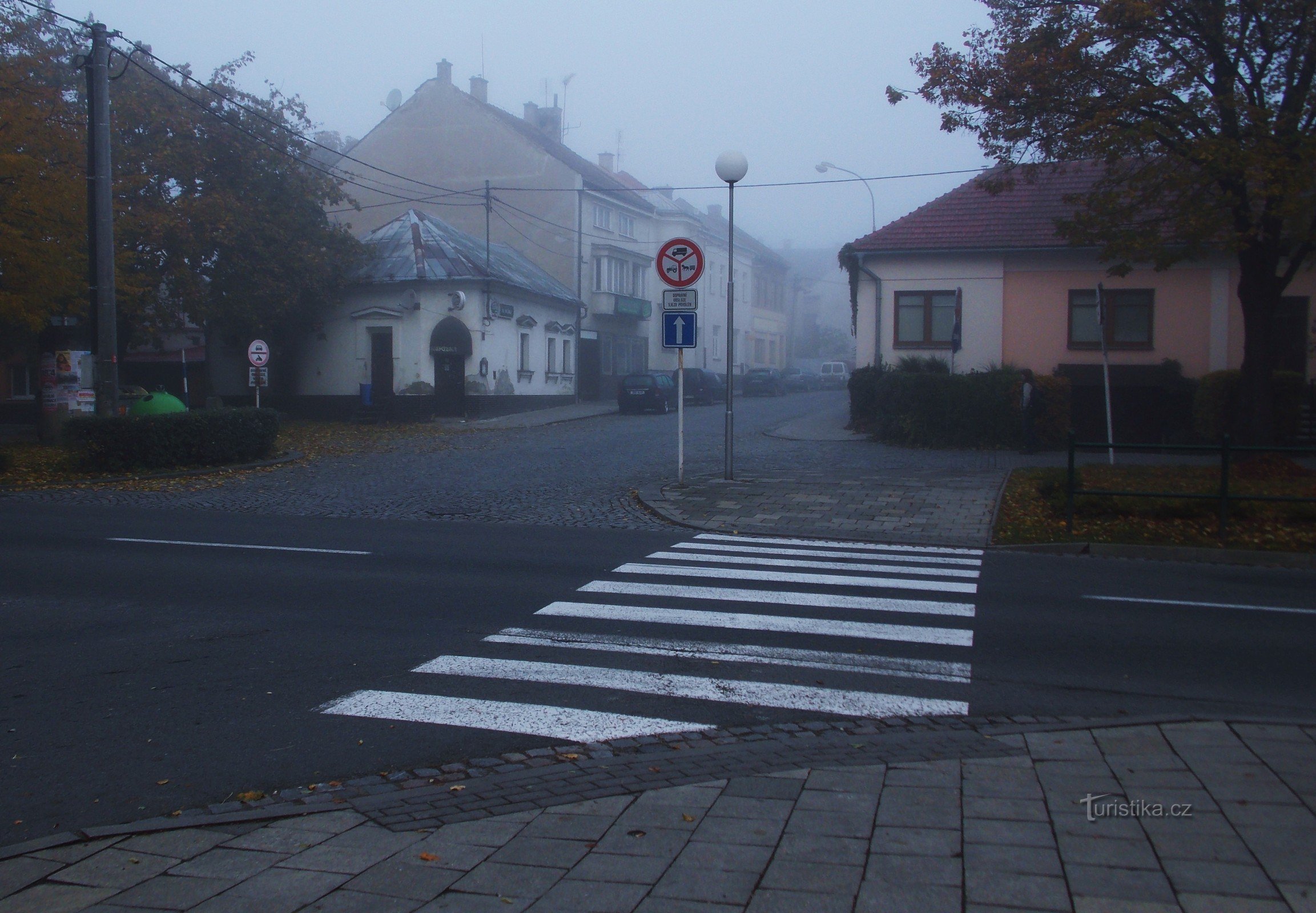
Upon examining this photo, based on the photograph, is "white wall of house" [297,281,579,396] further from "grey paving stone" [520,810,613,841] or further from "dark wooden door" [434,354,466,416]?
"grey paving stone" [520,810,613,841]

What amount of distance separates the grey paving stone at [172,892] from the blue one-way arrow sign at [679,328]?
12.1m

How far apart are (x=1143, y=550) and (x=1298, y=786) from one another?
287 inches

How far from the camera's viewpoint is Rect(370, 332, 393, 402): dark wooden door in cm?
3384

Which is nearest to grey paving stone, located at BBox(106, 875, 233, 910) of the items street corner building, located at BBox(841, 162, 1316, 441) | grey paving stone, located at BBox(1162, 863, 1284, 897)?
grey paving stone, located at BBox(1162, 863, 1284, 897)

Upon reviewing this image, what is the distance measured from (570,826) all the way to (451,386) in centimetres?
3054

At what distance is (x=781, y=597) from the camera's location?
8664 mm

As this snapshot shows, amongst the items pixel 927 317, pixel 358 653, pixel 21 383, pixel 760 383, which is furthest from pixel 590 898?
pixel 760 383

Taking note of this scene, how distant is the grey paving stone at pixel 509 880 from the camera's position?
3637 millimetres

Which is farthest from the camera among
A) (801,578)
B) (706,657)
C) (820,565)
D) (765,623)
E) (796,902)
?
(820,565)

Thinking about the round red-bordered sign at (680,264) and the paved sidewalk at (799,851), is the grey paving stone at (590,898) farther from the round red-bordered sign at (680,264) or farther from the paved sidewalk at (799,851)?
the round red-bordered sign at (680,264)

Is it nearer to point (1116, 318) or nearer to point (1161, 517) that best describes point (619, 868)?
point (1161, 517)

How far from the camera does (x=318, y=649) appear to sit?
697 centimetres

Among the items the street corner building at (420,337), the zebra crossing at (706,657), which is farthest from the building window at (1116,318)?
the zebra crossing at (706,657)

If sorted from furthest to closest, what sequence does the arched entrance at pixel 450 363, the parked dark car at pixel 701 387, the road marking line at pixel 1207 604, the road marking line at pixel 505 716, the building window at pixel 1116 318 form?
the parked dark car at pixel 701 387
the arched entrance at pixel 450 363
the building window at pixel 1116 318
the road marking line at pixel 1207 604
the road marking line at pixel 505 716
